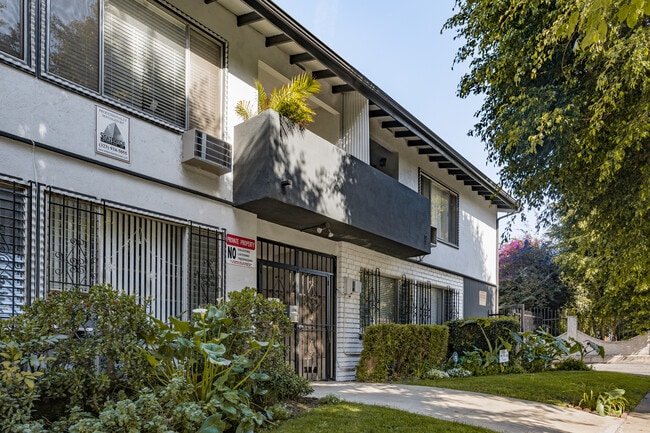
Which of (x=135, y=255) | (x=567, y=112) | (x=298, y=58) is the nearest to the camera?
(x=135, y=255)

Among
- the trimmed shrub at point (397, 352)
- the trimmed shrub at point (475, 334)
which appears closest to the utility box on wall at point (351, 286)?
the trimmed shrub at point (397, 352)

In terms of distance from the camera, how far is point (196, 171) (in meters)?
8.38

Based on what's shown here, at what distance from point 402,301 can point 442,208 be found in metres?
3.77

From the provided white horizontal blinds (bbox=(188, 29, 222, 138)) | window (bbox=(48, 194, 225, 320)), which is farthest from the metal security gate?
white horizontal blinds (bbox=(188, 29, 222, 138))

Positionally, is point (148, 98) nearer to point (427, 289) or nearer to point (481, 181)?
point (427, 289)

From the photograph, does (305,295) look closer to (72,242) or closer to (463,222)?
(72,242)

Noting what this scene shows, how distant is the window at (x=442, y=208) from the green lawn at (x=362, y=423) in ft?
31.0

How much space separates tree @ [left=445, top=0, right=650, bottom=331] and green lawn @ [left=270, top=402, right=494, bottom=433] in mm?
4070

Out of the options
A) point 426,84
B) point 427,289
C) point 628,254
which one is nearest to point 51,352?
point 628,254

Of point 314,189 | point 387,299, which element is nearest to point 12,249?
point 314,189

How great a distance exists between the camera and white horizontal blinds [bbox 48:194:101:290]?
6.41 metres

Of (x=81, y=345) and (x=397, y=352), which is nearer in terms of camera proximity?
(x=81, y=345)

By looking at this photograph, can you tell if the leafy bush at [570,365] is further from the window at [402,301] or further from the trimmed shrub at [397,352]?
the trimmed shrub at [397,352]

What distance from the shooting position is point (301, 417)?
6109 mm
